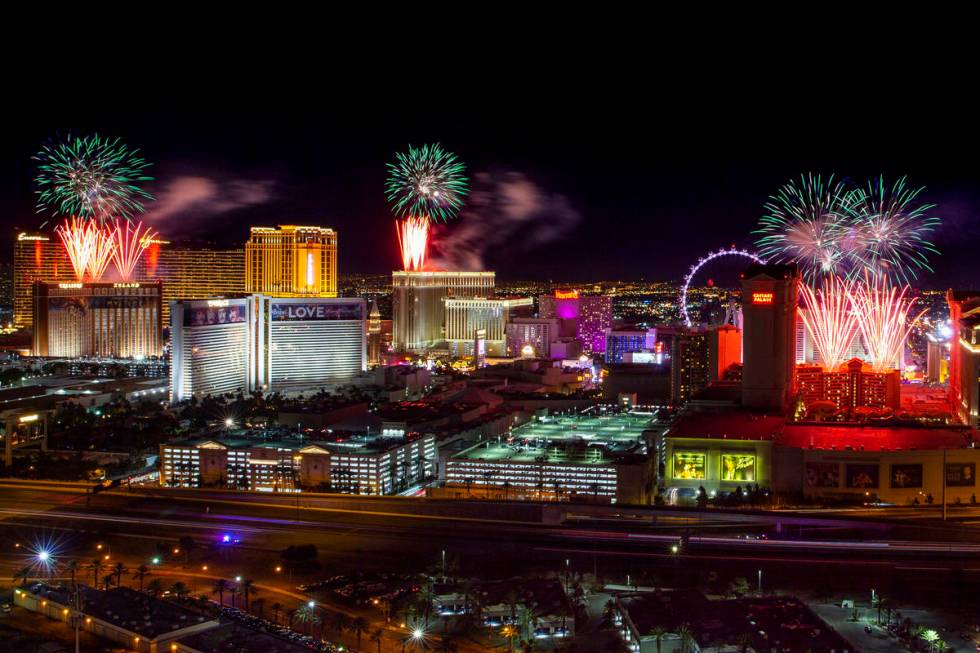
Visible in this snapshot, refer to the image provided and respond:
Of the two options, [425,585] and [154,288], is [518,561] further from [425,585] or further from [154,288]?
[154,288]

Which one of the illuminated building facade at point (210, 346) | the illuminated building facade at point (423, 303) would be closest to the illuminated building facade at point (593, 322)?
the illuminated building facade at point (423, 303)

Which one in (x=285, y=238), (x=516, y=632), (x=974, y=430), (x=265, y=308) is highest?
(x=285, y=238)

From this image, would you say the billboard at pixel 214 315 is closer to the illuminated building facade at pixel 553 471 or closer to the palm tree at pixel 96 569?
the illuminated building facade at pixel 553 471

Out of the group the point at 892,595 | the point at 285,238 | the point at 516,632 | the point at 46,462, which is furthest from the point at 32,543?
the point at 285,238

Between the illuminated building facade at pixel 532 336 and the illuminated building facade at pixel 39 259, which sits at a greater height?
the illuminated building facade at pixel 39 259

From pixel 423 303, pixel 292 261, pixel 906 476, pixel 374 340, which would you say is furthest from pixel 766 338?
pixel 423 303

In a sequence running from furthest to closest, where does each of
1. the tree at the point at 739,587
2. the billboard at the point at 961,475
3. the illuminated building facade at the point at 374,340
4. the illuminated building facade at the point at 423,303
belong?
the illuminated building facade at the point at 423,303
the illuminated building facade at the point at 374,340
the billboard at the point at 961,475
the tree at the point at 739,587
